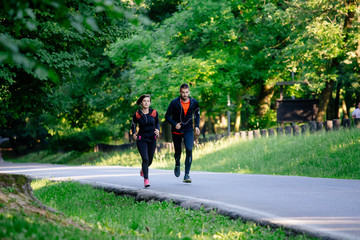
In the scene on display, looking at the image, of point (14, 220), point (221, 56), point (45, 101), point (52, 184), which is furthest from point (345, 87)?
point (14, 220)

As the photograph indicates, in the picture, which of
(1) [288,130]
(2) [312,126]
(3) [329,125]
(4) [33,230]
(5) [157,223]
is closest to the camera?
(4) [33,230]

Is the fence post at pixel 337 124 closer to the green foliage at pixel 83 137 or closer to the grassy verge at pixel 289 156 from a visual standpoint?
the grassy verge at pixel 289 156

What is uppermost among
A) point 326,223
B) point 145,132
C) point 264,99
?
point 264,99

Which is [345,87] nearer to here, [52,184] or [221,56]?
[221,56]

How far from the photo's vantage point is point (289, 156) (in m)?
15.7

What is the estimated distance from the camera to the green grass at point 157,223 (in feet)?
17.4

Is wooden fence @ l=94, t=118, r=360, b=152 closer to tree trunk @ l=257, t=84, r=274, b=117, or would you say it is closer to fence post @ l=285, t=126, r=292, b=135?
fence post @ l=285, t=126, r=292, b=135

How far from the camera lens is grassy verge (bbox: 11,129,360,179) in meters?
13.4

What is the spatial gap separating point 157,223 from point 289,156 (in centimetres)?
1016

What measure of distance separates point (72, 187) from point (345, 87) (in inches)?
1399

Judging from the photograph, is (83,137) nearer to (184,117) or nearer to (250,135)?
(250,135)

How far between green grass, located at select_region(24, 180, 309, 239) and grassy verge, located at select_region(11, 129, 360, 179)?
6434 mm

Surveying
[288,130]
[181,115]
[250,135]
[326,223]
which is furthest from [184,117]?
[250,135]

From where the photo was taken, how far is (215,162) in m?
18.8
